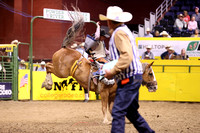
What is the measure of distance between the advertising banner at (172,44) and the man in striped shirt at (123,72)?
9407 millimetres

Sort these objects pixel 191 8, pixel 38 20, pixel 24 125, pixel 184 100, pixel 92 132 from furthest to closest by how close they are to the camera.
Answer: pixel 38 20 → pixel 191 8 → pixel 184 100 → pixel 24 125 → pixel 92 132

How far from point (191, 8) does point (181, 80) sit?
926cm

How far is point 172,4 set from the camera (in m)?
21.5

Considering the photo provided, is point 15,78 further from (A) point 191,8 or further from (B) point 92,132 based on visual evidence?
(A) point 191,8

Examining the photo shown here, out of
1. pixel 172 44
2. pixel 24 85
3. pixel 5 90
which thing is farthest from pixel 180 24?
pixel 5 90

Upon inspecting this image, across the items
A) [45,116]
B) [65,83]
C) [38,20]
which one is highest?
[38,20]

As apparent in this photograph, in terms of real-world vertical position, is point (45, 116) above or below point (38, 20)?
below

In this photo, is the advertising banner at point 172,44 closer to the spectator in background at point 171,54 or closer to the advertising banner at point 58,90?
the spectator in background at point 171,54

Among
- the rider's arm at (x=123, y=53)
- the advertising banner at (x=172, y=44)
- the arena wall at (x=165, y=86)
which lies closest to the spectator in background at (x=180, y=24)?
the advertising banner at (x=172, y=44)

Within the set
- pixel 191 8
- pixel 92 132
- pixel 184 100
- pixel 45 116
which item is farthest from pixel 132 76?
pixel 191 8

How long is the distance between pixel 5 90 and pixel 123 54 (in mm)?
9778

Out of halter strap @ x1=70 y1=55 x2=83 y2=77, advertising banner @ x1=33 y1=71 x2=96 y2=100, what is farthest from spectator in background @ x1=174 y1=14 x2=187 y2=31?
halter strap @ x1=70 y1=55 x2=83 y2=77

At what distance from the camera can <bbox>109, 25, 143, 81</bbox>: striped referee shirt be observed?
386cm

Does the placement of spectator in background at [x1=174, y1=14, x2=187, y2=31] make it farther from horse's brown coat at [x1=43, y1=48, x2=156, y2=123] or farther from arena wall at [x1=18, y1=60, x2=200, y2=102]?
horse's brown coat at [x1=43, y1=48, x2=156, y2=123]
